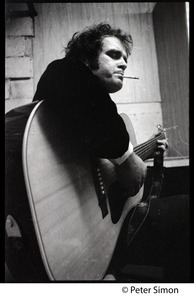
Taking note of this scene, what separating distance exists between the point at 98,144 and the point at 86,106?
0.07 metres

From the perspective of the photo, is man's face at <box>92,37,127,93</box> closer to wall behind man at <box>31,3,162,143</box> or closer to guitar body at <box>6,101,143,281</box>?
wall behind man at <box>31,3,162,143</box>

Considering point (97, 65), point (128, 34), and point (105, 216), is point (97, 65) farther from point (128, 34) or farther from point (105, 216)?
point (105, 216)

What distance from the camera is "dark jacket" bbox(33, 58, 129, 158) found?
1.52 ft

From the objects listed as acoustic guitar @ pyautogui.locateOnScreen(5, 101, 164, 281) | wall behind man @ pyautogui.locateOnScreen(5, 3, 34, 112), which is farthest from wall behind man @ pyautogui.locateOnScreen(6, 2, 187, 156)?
Result: acoustic guitar @ pyautogui.locateOnScreen(5, 101, 164, 281)

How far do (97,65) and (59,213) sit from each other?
326 millimetres

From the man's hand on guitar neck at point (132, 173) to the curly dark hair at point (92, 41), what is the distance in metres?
0.22

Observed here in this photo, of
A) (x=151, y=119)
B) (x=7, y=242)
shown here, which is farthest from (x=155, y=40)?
(x=7, y=242)

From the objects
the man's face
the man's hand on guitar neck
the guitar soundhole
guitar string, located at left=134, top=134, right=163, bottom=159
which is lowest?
the guitar soundhole

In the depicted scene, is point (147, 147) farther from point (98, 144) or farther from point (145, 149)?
point (98, 144)

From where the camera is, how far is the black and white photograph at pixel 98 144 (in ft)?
1.27

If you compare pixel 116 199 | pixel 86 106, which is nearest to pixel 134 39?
pixel 86 106

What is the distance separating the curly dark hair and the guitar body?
0.18 meters

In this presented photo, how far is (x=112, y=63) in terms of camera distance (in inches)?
22.2
